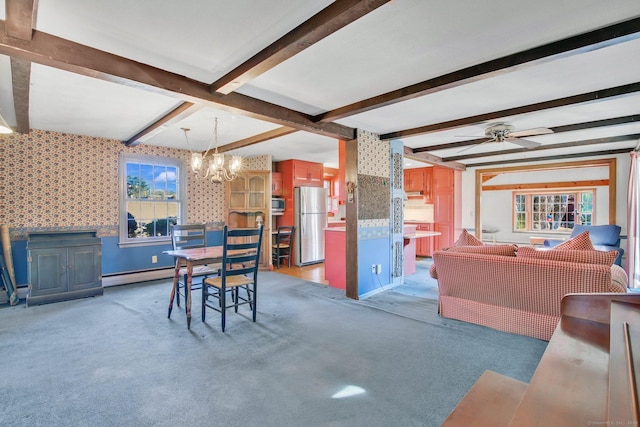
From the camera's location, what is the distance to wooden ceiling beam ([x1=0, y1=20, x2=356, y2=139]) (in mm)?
1909

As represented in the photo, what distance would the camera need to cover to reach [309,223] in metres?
6.62

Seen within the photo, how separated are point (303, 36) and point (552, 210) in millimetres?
8629

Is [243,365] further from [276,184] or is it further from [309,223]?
[276,184]

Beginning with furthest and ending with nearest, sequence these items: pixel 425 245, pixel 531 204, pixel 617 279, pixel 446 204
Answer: pixel 531 204
pixel 425 245
pixel 446 204
pixel 617 279

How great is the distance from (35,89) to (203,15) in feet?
7.35

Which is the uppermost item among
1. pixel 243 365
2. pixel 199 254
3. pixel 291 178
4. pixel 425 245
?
pixel 291 178

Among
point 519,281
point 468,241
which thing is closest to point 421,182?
point 468,241

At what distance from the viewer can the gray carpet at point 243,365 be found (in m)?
1.86

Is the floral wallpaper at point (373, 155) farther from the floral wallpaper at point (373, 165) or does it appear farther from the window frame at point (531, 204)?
the window frame at point (531, 204)

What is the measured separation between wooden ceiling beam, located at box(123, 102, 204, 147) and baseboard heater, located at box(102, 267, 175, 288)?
2.09m

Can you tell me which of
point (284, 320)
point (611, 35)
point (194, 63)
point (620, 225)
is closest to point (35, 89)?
point (194, 63)

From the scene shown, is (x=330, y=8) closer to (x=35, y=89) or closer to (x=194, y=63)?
(x=194, y=63)

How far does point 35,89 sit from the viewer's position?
9.41 feet

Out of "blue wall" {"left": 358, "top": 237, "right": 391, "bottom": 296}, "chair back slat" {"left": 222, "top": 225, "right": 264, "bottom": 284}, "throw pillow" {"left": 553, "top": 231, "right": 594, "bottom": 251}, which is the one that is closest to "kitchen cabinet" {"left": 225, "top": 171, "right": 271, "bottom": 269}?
"blue wall" {"left": 358, "top": 237, "right": 391, "bottom": 296}
